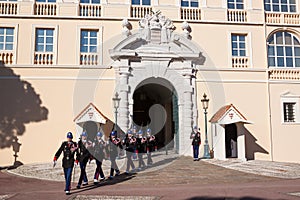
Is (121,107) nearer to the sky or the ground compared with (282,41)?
nearer to the ground

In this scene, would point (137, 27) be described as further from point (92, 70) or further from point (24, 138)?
point (24, 138)

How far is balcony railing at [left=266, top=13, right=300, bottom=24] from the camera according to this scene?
19297 mm

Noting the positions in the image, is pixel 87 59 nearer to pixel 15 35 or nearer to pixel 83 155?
pixel 15 35

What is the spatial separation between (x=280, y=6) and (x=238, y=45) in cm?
397

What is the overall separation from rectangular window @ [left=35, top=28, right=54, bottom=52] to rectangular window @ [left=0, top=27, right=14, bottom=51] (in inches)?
53.2

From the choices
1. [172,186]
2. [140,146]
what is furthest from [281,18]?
[172,186]

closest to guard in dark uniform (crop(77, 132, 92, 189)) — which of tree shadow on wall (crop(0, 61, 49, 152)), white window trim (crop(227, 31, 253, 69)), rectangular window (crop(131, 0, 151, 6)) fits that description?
tree shadow on wall (crop(0, 61, 49, 152))

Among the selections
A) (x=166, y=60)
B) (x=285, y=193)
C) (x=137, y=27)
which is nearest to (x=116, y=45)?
(x=137, y=27)

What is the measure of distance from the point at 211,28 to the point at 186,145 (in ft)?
23.8

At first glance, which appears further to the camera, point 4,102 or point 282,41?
point 282,41

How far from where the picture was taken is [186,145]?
679 inches

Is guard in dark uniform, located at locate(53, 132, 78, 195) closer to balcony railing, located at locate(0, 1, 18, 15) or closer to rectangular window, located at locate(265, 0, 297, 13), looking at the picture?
balcony railing, located at locate(0, 1, 18, 15)

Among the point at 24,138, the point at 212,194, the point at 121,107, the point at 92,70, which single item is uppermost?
the point at 92,70

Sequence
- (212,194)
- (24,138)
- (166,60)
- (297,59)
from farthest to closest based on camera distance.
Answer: (297,59) < (166,60) < (24,138) < (212,194)
